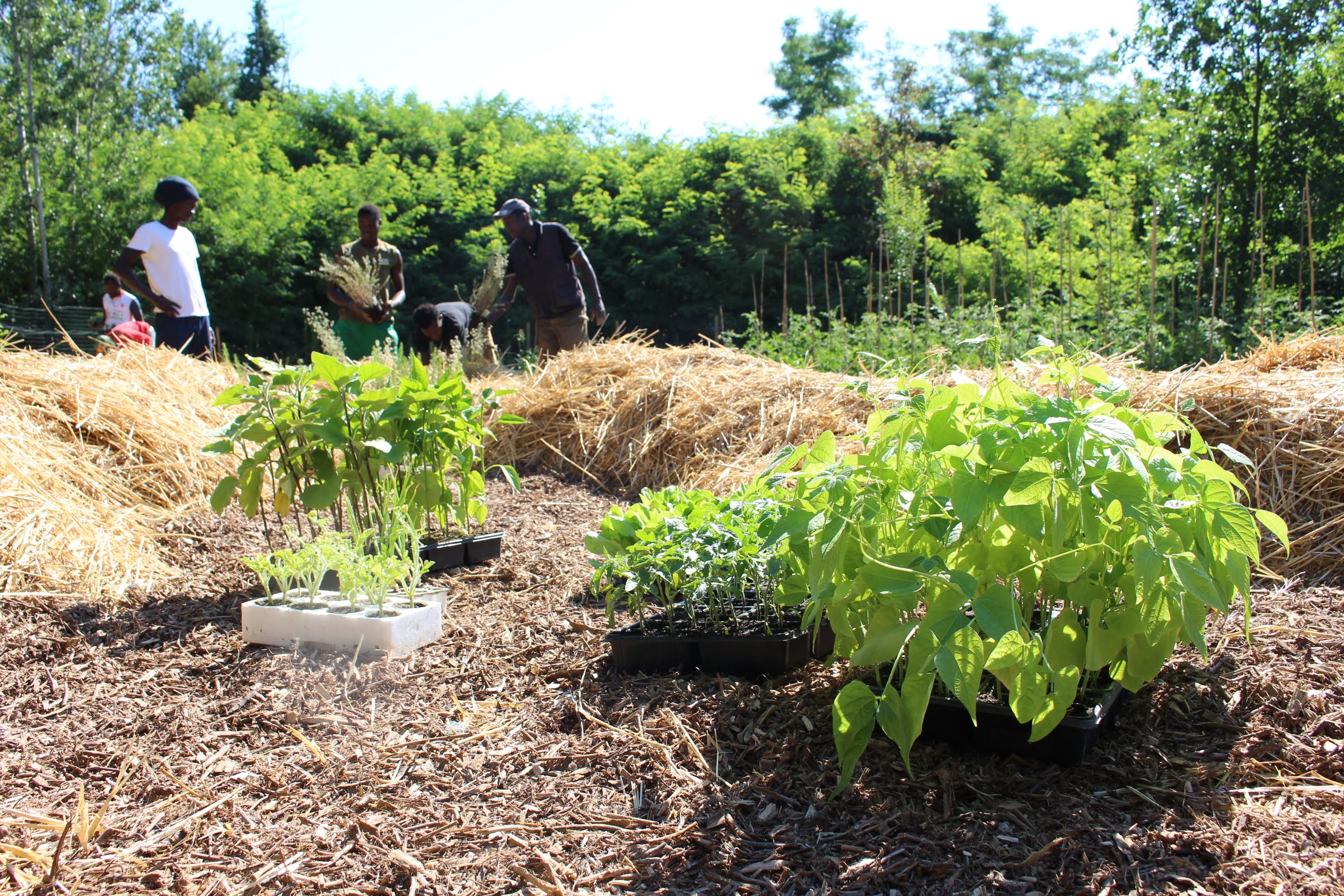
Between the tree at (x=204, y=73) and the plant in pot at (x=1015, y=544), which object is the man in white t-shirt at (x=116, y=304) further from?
the tree at (x=204, y=73)

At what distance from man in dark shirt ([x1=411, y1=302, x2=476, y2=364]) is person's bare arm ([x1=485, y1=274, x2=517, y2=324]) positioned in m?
0.23

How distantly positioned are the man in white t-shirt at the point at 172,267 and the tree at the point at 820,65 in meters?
28.0

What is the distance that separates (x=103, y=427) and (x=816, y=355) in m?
A: 5.74

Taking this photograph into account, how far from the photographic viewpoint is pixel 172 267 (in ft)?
16.6

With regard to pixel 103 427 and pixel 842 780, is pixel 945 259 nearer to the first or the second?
Result: pixel 103 427

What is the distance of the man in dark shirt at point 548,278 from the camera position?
22.3 feet

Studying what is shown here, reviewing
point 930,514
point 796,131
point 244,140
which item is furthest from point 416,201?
point 930,514

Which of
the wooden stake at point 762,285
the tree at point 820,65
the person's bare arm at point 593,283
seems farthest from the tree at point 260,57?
the person's bare arm at point 593,283

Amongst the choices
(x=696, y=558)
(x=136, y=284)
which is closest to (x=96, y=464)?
(x=136, y=284)

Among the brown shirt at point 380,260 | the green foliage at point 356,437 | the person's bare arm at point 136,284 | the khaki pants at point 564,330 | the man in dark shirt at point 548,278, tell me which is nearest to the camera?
the green foliage at point 356,437

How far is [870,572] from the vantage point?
4.55 ft

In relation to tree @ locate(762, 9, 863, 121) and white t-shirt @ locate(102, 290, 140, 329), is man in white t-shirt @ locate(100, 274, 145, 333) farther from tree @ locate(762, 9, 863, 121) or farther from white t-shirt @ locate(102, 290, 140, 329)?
tree @ locate(762, 9, 863, 121)

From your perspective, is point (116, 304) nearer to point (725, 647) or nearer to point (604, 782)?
point (725, 647)

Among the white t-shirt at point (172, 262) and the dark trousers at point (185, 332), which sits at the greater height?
the white t-shirt at point (172, 262)
